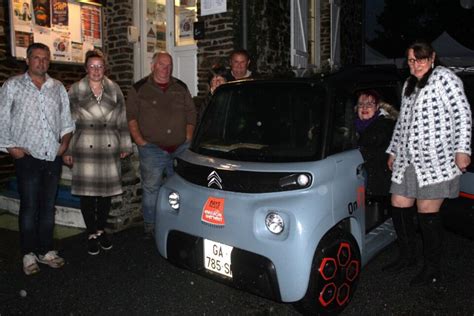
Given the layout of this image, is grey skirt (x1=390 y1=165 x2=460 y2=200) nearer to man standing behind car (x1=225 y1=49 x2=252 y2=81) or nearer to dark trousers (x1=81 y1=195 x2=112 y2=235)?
man standing behind car (x1=225 y1=49 x2=252 y2=81)

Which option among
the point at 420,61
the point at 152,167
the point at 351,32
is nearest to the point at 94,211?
the point at 152,167

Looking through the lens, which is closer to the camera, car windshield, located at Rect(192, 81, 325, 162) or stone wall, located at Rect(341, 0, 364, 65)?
car windshield, located at Rect(192, 81, 325, 162)

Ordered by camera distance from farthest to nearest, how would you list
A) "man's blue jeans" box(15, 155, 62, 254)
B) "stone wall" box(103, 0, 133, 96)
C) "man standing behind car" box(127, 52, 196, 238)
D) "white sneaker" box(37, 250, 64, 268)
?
"stone wall" box(103, 0, 133, 96) → "man standing behind car" box(127, 52, 196, 238) → "white sneaker" box(37, 250, 64, 268) → "man's blue jeans" box(15, 155, 62, 254)

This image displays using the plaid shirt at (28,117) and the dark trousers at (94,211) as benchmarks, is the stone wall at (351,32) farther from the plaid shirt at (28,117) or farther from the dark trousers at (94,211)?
the plaid shirt at (28,117)

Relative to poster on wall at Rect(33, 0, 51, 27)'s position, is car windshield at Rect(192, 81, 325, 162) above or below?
below

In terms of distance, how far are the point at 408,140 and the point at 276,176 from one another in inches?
47.3

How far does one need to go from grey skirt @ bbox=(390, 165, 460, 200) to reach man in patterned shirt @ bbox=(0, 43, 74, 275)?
2.94m

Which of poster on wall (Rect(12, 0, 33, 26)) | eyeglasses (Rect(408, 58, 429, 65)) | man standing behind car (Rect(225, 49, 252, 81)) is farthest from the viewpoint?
poster on wall (Rect(12, 0, 33, 26))

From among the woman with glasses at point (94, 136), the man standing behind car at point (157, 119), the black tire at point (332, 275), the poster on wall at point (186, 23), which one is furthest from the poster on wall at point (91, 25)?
the black tire at point (332, 275)

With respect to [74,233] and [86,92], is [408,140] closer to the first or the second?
[86,92]

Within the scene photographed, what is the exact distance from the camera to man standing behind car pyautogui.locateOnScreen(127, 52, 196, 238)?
14.9 feet

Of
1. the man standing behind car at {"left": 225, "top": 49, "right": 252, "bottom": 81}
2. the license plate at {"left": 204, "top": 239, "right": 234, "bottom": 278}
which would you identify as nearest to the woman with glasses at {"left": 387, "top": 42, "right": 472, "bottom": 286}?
the license plate at {"left": 204, "top": 239, "right": 234, "bottom": 278}

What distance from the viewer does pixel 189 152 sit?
11.5ft

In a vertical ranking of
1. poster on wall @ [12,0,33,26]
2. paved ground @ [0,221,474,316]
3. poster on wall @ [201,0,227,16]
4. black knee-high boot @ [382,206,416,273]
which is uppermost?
poster on wall @ [201,0,227,16]
